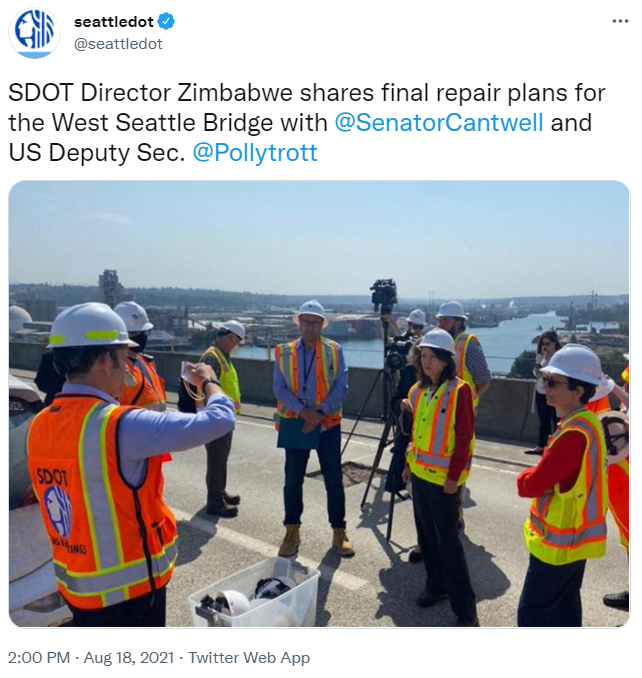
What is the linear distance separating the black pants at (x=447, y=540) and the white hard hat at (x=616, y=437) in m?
0.99

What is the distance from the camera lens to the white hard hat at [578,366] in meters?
2.89

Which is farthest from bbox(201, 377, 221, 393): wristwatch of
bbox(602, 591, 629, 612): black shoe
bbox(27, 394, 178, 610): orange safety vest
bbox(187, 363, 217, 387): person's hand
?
bbox(602, 591, 629, 612): black shoe

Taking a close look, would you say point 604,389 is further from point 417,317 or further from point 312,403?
point 417,317

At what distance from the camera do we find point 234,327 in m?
5.75

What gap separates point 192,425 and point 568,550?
6.23ft

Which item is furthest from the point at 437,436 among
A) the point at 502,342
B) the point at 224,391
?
the point at 502,342

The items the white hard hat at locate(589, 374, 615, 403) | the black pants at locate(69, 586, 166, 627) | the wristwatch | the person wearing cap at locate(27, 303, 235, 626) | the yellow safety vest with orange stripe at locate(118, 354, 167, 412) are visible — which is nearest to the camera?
the person wearing cap at locate(27, 303, 235, 626)

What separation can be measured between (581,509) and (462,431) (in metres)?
1.07

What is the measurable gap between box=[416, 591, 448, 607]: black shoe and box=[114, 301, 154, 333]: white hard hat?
300 centimetres

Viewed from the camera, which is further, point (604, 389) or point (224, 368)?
point (224, 368)

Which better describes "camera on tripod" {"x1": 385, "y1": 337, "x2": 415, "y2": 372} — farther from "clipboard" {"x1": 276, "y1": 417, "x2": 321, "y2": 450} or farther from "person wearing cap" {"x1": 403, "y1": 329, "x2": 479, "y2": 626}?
"person wearing cap" {"x1": 403, "y1": 329, "x2": 479, "y2": 626}

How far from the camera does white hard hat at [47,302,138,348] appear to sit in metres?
2.29

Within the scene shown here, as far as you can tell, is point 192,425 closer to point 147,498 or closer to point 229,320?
point 147,498
